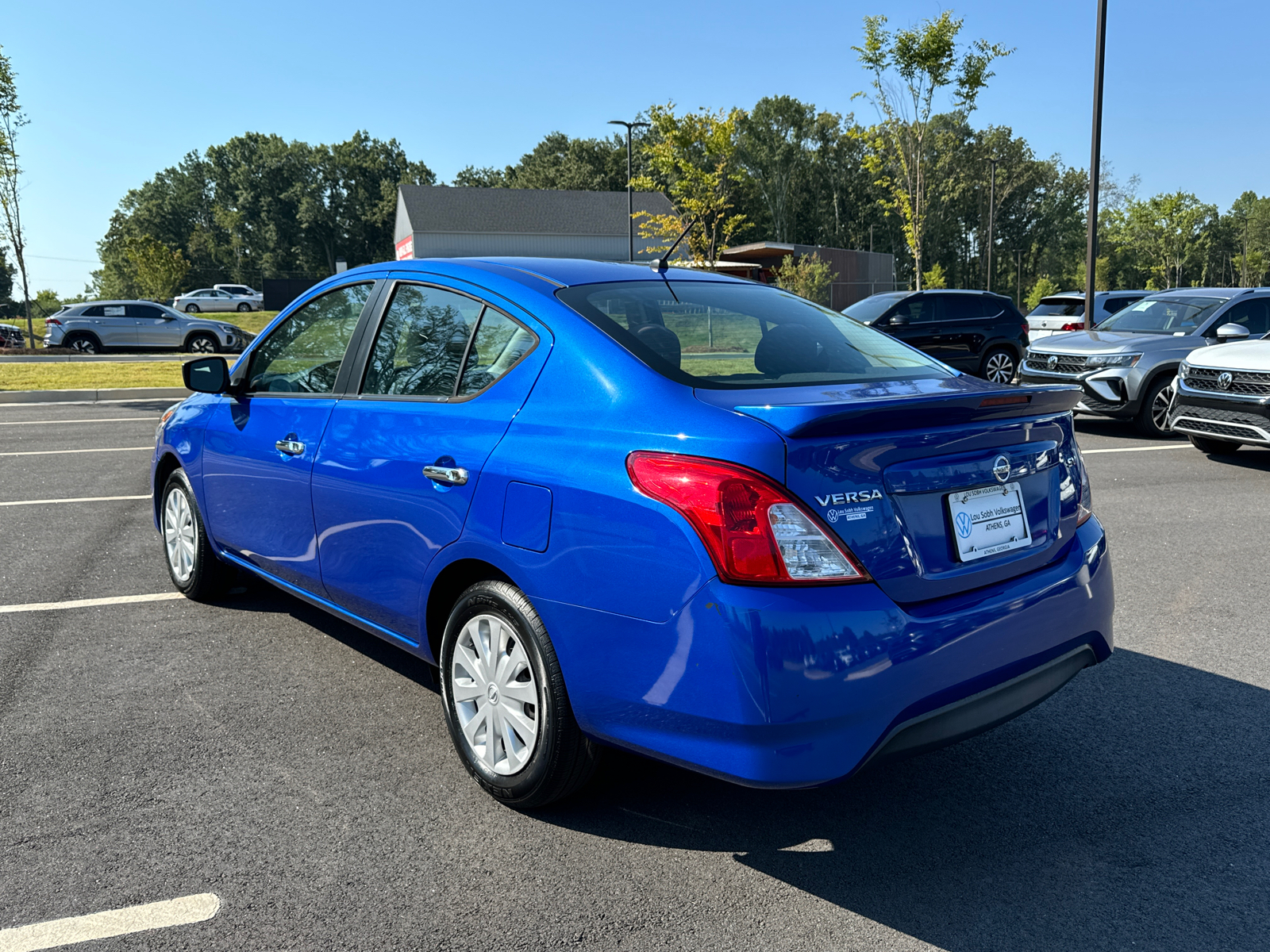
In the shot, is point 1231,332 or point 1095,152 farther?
point 1095,152

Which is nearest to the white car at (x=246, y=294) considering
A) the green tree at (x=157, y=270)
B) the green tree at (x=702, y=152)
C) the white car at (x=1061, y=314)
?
the green tree at (x=157, y=270)

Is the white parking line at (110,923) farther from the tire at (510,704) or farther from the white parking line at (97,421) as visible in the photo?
the white parking line at (97,421)

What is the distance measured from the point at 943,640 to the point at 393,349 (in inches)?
85.2

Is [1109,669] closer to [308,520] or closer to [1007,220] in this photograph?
[308,520]

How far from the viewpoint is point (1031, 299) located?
6775cm

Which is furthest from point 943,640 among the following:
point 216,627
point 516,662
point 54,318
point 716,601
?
point 54,318

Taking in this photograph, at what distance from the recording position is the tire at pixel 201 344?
2928cm

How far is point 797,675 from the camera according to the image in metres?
2.29

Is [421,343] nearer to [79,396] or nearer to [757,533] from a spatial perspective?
[757,533]

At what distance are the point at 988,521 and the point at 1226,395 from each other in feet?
26.3

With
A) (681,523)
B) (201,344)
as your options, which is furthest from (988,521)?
(201,344)

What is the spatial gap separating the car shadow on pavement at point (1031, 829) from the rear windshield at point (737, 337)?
1306mm

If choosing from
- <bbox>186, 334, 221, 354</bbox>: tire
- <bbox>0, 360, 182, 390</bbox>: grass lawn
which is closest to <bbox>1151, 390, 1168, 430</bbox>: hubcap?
<bbox>0, 360, 182, 390</bbox>: grass lawn

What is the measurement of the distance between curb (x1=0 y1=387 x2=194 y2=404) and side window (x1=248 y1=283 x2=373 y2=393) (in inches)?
520
